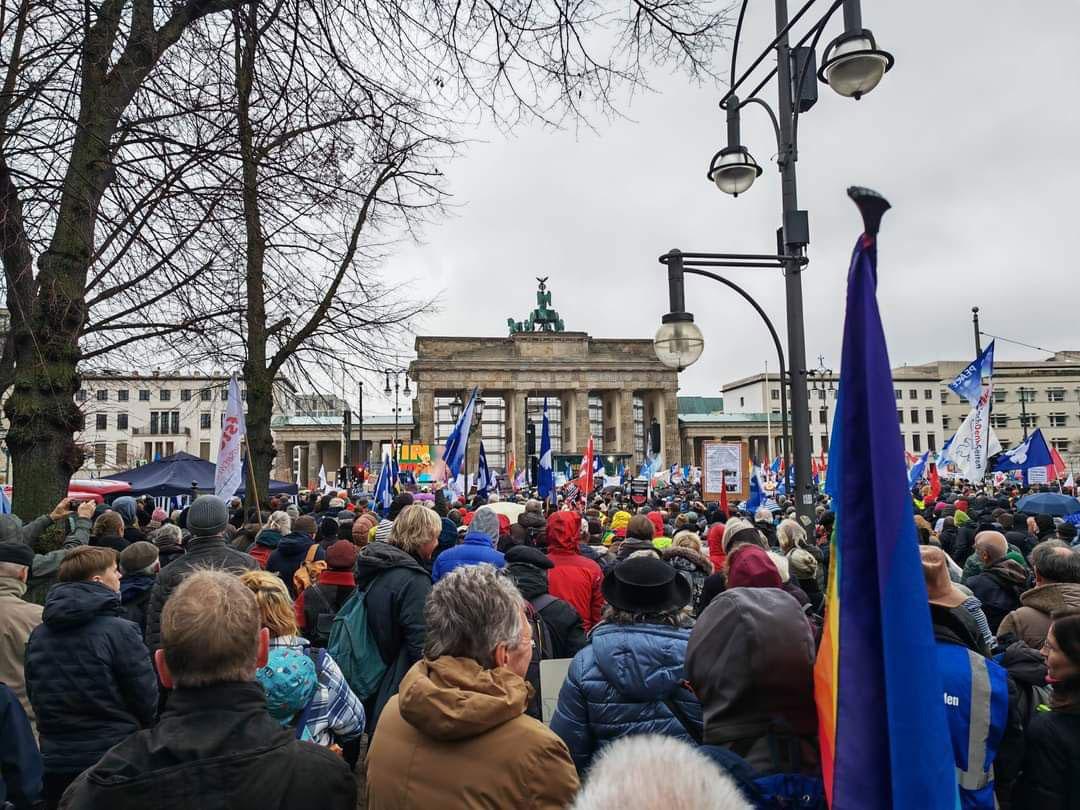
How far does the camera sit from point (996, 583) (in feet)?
19.4

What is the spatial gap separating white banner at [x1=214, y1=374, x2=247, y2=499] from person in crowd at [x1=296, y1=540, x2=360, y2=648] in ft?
12.3

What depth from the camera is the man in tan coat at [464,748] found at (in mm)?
2027

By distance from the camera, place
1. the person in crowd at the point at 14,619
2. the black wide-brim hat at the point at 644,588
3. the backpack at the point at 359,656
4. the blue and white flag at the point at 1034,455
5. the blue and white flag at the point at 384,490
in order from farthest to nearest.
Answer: the blue and white flag at the point at 384,490 < the blue and white flag at the point at 1034,455 < the backpack at the point at 359,656 < the person in crowd at the point at 14,619 < the black wide-brim hat at the point at 644,588

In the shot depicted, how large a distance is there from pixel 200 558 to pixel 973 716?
4353mm

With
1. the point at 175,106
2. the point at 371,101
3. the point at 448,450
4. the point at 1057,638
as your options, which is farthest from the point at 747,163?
the point at 448,450

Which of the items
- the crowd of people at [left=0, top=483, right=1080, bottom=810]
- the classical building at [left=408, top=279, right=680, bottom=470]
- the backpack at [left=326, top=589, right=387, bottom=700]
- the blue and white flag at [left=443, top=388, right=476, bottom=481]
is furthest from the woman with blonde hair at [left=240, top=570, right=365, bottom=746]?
the classical building at [left=408, top=279, right=680, bottom=470]

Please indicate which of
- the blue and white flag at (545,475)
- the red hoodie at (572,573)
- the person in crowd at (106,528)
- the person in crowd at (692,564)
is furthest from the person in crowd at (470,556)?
the blue and white flag at (545,475)

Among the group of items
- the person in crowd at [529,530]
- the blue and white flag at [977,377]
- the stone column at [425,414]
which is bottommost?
the person in crowd at [529,530]

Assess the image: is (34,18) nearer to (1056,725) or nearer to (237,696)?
(237,696)

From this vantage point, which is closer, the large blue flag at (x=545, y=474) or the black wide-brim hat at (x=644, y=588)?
the black wide-brim hat at (x=644, y=588)

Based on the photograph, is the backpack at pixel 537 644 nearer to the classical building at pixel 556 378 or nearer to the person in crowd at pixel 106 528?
the person in crowd at pixel 106 528

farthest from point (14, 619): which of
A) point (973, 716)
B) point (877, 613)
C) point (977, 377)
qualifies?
point (977, 377)

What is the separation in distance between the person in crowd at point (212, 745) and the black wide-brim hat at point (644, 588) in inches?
51.1

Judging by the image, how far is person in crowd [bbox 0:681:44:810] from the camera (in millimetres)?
3203
